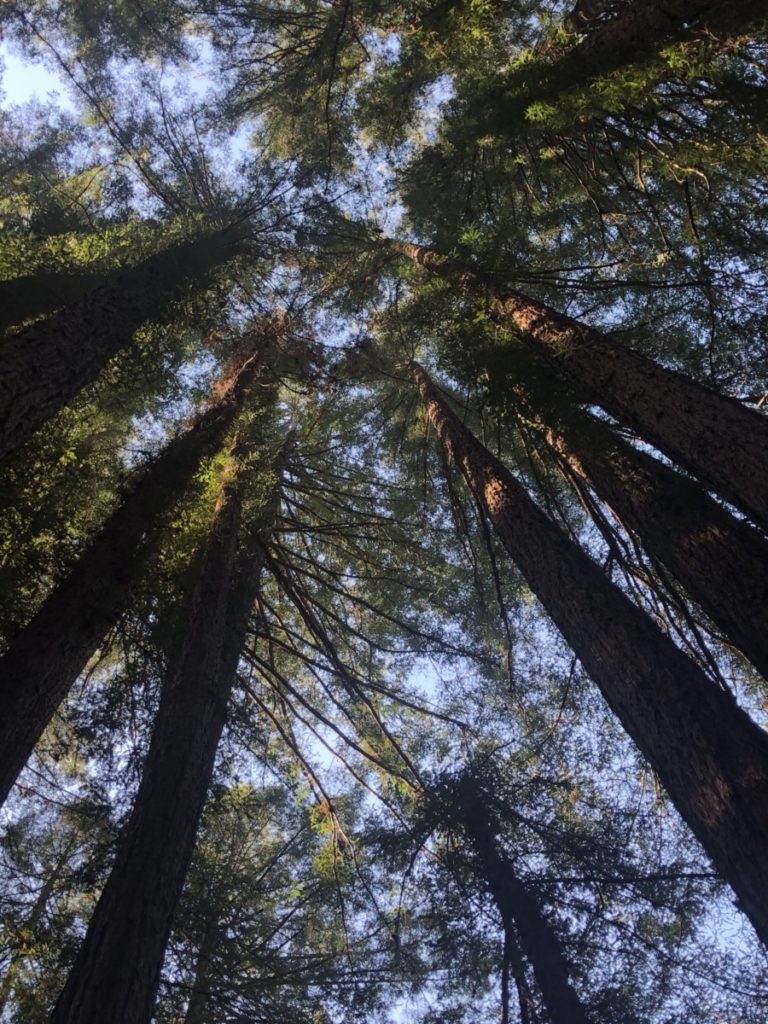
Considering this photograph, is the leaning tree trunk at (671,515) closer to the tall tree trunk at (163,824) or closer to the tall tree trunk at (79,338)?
the tall tree trunk at (163,824)

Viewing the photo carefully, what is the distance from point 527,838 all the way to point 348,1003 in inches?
109

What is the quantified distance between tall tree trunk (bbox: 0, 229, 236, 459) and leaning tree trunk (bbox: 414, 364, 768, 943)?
418 cm

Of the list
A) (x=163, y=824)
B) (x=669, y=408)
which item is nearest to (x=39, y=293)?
(x=163, y=824)

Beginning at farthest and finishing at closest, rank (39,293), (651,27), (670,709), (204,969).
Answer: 1. (39,293)
2. (204,969)
3. (651,27)
4. (670,709)

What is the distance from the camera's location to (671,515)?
491 centimetres

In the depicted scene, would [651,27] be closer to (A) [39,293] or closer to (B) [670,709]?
(B) [670,709]

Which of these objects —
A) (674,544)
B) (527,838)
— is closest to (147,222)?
(674,544)

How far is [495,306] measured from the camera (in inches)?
291

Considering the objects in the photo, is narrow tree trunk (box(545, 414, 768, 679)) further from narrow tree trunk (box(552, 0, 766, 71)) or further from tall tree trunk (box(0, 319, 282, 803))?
tall tree trunk (box(0, 319, 282, 803))

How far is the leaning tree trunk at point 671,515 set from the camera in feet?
13.6

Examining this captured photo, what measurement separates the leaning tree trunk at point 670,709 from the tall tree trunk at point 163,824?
307 cm

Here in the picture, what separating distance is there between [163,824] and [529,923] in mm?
3832

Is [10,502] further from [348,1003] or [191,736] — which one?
[348,1003]

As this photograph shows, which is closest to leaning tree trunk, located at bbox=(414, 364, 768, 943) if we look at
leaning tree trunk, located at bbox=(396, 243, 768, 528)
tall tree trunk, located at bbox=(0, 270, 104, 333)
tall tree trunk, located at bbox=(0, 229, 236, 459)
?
leaning tree trunk, located at bbox=(396, 243, 768, 528)
